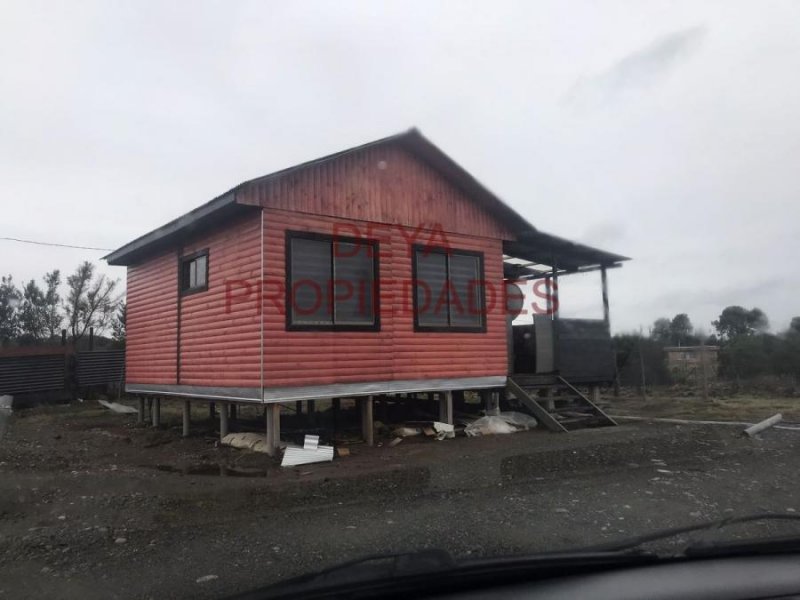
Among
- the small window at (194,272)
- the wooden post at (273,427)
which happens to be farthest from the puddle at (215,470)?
the small window at (194,272)

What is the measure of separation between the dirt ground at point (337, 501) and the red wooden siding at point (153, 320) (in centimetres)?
205

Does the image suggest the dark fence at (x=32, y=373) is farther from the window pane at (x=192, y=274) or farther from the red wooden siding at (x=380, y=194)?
the red wooden siding at (x=380, y=194)

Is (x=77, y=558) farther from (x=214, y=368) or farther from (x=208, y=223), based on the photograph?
(x=208, y=223)

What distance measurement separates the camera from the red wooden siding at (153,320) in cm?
1173

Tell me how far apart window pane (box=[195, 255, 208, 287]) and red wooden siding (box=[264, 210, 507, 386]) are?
2280 mm

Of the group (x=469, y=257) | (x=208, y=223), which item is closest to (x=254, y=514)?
(x=208, y=223)

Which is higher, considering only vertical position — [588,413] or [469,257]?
[469,257]

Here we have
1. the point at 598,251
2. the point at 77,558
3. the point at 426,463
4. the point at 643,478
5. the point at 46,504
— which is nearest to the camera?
the point at 77,558

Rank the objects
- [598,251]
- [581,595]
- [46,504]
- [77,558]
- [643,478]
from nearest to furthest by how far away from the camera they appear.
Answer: [581,595], [77,558], [46,504], [643,478], [598,251]

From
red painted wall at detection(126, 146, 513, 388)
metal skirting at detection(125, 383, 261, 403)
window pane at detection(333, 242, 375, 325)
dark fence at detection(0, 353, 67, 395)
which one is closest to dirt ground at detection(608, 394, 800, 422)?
red painted wall at detection(126, 146, 513, 388)

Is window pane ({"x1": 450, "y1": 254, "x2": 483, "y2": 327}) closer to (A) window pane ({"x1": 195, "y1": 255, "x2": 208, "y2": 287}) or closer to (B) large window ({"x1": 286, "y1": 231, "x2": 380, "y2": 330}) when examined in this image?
(B) large window ({"x1": 286, "y1": 231, "x2": 380, "y2": 330})

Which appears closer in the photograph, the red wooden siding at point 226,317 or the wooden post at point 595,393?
the red wooden siding at point 226,317

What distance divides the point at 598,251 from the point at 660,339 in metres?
7.17

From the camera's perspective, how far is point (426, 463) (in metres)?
8.05
